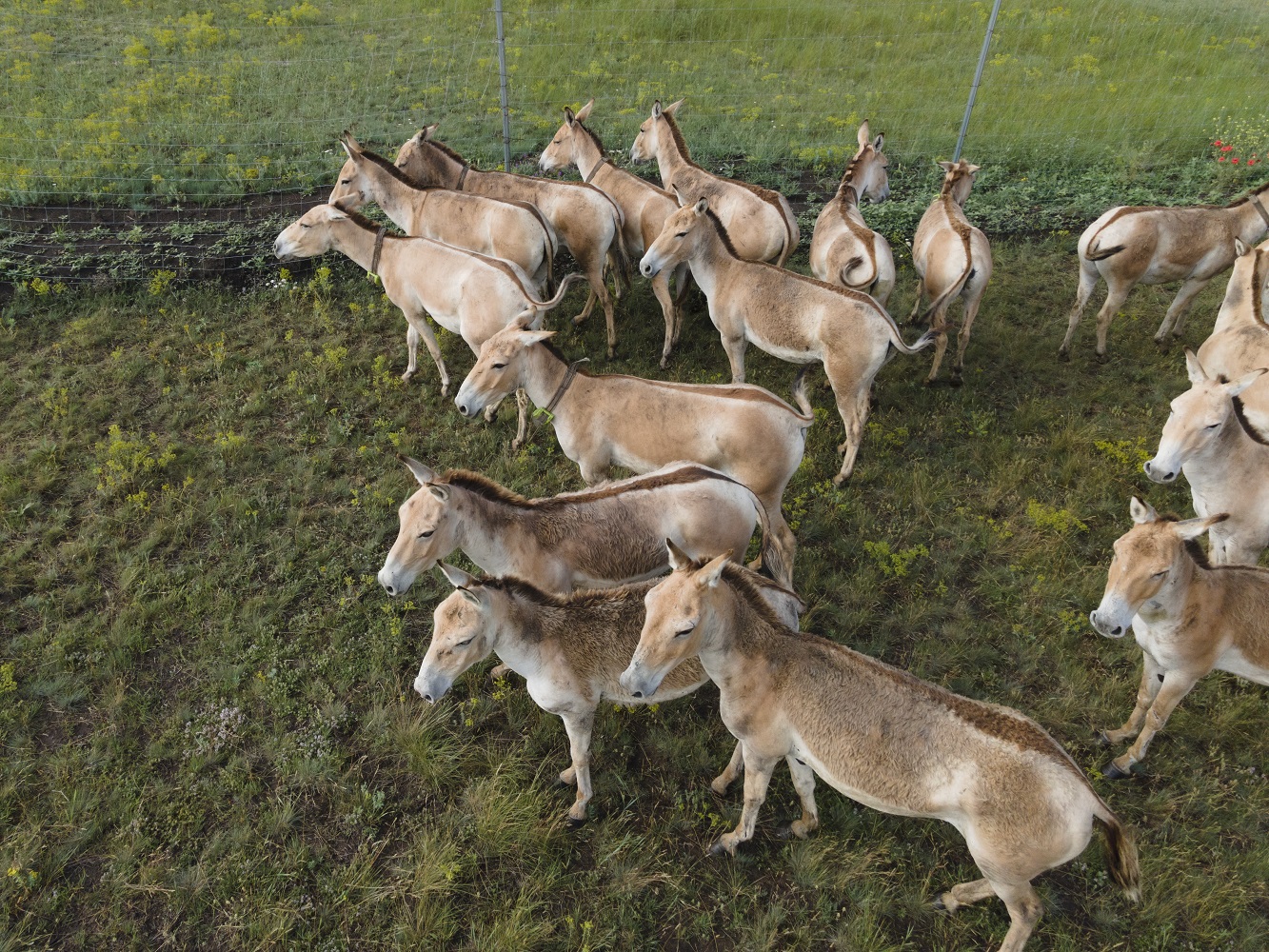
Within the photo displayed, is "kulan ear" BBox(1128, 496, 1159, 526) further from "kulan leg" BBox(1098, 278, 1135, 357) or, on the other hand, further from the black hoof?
"kulan leg" BBox(1098, 278, 1135, 357)

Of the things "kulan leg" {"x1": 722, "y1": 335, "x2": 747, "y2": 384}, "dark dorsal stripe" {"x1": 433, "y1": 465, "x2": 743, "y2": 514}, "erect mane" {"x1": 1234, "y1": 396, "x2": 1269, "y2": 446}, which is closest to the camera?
"dark dorsal stripe" {"x1": 433, "y1": 465, "x2": 743, "y2": 514}

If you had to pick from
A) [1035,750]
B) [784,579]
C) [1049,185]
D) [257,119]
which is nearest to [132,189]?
[257,119]

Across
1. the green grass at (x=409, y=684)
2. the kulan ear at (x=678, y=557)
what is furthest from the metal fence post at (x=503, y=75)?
the kulan ear at (x=678, y=557)

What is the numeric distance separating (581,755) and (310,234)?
7.07 meters

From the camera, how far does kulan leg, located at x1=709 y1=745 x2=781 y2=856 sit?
4559 mm

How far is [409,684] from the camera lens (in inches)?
230

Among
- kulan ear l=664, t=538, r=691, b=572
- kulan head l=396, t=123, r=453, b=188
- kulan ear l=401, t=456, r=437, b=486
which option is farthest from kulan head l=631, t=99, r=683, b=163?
kulan ear l=664, t=538, r=691, b=572

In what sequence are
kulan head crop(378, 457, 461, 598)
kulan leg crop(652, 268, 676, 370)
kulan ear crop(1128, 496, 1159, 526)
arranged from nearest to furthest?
kulan ear crop(1128, 496, 1159, 526) → kulan head crop(378, 457, 461, 598) → kulan leg crop(652, 268, 676, 370)

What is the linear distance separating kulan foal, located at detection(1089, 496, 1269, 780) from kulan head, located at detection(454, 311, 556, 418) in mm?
4634

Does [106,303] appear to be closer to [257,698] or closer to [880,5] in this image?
[257,698]

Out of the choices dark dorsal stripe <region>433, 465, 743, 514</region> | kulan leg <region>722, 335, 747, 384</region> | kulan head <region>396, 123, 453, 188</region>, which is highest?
kulan head <region>396, 123, 453, 188</region>

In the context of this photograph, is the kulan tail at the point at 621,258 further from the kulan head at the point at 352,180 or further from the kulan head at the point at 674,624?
the kulan head at the point at 674,624

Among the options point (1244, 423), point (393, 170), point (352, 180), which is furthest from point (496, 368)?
point (1244, 423)

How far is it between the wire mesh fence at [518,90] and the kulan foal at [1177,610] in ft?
33.4
